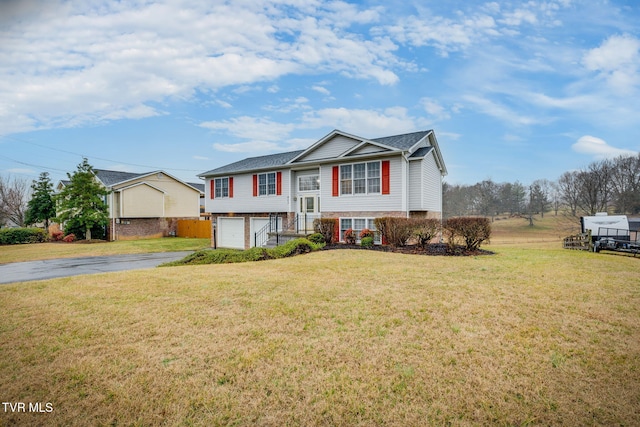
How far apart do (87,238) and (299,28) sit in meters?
24.8

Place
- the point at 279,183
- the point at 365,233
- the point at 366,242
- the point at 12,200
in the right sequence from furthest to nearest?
the point at 12,200, the point at 279,183, the point at 365,233, the point at 366,242

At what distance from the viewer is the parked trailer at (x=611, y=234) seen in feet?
47.9

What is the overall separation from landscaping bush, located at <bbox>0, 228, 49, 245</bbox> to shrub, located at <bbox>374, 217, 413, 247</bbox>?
2762 centimetres

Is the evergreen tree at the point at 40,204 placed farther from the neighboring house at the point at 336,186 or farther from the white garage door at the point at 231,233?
the neighboring house at the point at 336,186

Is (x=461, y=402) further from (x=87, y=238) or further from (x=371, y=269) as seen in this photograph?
(x=87, y=238)

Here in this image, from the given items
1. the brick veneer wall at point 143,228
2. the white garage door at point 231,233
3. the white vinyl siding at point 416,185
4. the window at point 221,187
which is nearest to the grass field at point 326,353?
the white vinyl siding at point 416,185

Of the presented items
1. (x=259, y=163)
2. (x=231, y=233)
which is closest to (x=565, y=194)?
(x=259, y=163)

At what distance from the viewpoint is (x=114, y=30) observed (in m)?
10.8

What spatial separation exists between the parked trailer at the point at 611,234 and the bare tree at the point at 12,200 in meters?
52.7

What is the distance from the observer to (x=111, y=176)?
100 feet

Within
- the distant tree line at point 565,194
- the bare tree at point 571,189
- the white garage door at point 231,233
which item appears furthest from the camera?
the bare tree at point 571,189

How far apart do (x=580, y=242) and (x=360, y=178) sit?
12.3 m

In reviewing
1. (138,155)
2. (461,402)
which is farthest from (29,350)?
(138,155)

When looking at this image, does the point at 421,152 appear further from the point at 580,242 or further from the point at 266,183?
the point at 580,242
